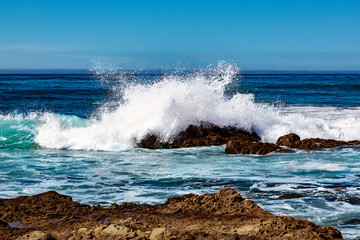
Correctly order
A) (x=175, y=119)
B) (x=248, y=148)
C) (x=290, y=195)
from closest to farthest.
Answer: (x=290, y=195), (x=248, y=148), (x=175, y=119)

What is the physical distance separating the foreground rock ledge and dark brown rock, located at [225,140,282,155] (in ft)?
16.3

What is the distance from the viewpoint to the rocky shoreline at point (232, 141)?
10602mm

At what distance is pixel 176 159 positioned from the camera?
10086 millimetres

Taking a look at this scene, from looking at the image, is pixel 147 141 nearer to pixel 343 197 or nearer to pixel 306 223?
pixel 343 197

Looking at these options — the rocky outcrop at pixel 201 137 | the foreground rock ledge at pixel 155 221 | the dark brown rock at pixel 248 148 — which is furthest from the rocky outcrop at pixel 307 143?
the foreground rock ledge at pixel 155 221

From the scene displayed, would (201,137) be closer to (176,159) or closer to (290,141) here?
(176,159)

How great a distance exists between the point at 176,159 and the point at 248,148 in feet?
5.67

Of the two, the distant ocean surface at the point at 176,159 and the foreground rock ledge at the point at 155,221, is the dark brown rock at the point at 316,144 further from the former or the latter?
the foreground rock ledge at the point at 155,221

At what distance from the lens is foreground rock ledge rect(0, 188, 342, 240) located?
425 cm

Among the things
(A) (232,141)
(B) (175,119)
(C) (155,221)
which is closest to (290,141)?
(A) (232,141)

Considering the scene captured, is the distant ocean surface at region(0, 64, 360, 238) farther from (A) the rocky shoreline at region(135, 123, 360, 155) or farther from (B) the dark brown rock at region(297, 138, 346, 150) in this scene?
(B) the dark brown rock at region(297, 138, 346, 150)

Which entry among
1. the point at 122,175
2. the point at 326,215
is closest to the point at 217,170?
the point at 122,175

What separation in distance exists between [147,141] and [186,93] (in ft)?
7.25

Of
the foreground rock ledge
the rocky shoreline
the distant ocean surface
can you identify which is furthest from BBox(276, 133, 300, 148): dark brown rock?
the foreground rock ledge
